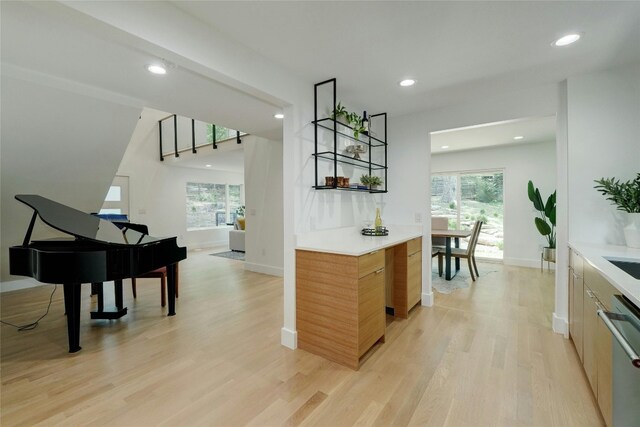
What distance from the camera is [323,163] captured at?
2.84 metres

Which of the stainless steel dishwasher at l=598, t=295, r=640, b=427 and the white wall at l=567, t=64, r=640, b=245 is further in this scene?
the white wall at l=567, t=64, r=640, b=245

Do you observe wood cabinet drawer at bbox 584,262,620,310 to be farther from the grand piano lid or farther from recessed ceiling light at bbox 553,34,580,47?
the grand piano lid

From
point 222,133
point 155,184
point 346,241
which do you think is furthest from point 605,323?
point 155,184

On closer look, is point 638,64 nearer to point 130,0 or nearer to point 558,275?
point 558,275

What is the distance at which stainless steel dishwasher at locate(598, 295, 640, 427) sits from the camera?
110 centimetres

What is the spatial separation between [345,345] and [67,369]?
2158 millimetres

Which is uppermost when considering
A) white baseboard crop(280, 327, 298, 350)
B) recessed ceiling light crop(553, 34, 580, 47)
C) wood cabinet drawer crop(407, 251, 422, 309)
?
recessed ceiling light crop(553, 34, 580, 47)

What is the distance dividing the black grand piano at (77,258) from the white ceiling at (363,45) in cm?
130

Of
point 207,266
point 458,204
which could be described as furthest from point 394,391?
point 458,204

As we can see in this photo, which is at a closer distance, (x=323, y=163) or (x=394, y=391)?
(x=394, y=391)

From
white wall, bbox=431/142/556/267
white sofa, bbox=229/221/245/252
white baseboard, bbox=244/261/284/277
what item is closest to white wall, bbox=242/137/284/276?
white baseboard, bbox=244/261/284/277

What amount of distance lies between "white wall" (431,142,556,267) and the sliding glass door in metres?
0.19

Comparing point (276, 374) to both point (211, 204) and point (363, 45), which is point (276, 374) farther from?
point (211, 204)

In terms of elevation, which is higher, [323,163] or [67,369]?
[323,163]
